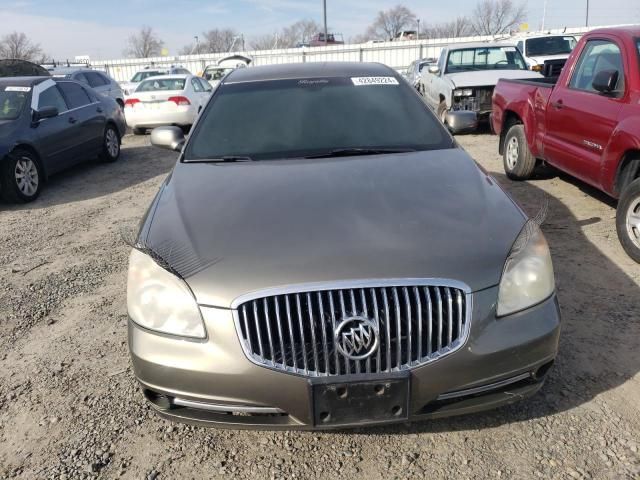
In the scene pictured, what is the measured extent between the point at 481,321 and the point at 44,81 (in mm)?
8077

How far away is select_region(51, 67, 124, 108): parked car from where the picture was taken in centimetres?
1481

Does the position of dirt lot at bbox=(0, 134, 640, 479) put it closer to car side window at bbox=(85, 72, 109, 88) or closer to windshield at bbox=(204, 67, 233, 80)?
car side window at bbox=(85, 72, 109, 88)

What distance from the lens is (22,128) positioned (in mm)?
6961

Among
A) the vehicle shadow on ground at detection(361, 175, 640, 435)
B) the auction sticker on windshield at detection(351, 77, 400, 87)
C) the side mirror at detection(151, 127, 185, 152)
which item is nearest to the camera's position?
the vehicle shadow on ground at detection(361, 175, 640, 435)

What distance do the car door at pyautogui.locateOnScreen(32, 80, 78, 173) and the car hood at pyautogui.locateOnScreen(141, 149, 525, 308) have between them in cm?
527

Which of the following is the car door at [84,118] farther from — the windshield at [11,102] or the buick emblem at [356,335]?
the buick emblem at [356,335]

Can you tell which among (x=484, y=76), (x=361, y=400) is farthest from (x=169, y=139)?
(x=484, y=76)

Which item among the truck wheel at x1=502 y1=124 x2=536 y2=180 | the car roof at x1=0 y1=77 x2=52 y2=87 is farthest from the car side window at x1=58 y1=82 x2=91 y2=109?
the truck wheel at x1=502 y1=124 x2=536 y2=180

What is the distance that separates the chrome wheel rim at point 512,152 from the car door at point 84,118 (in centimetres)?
639

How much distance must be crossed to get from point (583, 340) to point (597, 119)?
8.10 feet

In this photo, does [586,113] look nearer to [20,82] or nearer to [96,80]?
[20,82]

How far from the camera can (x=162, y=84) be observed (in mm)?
13195

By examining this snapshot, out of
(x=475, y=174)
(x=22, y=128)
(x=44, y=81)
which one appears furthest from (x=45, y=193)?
(x=475, y=174)

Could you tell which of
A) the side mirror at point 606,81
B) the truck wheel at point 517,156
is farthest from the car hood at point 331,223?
the truck wheel at point 517,156
